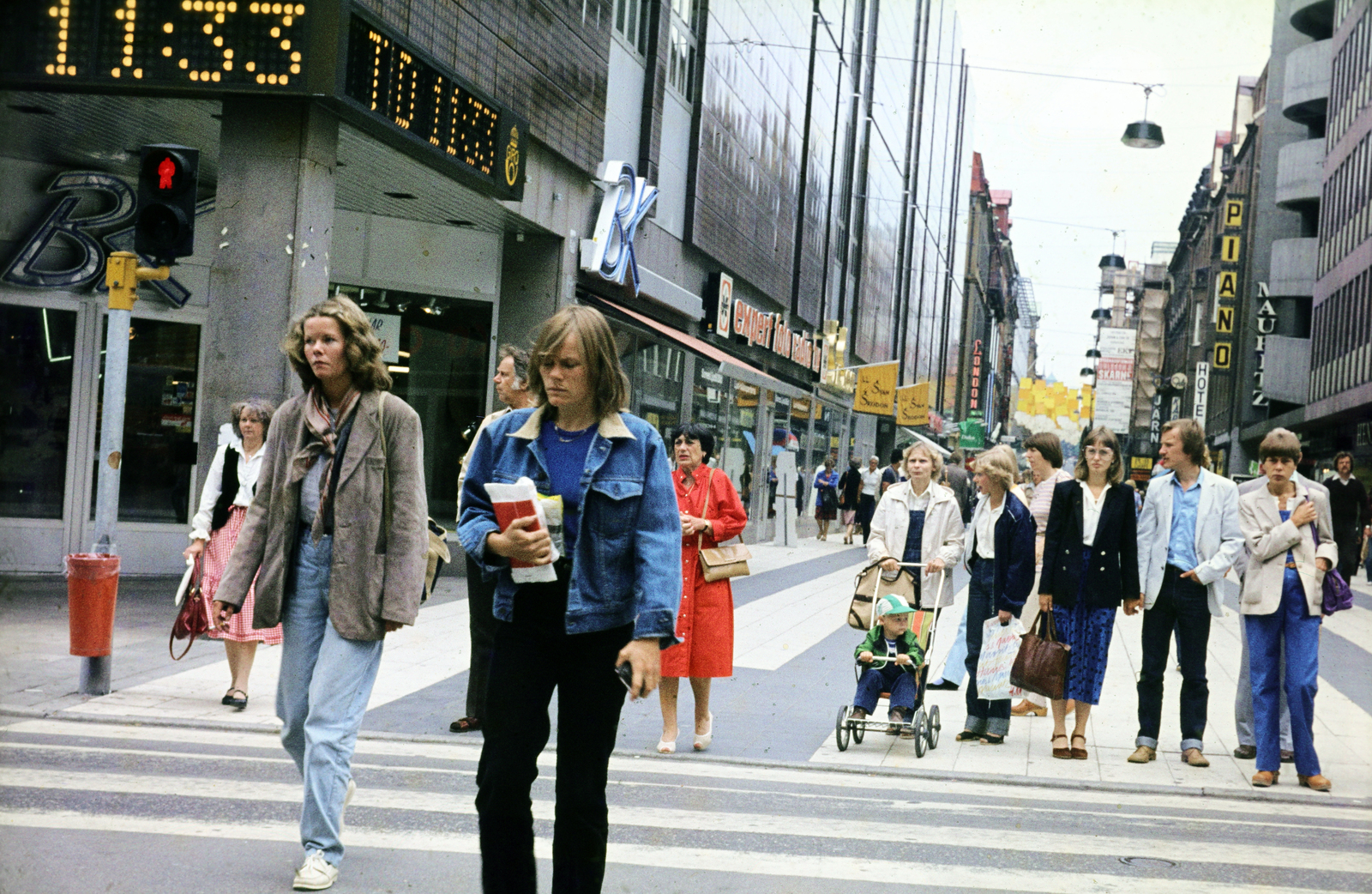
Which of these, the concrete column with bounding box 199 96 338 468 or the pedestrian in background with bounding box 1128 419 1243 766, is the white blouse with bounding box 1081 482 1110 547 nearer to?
the pedestrian in background with bounding box 1128 419 1243 766

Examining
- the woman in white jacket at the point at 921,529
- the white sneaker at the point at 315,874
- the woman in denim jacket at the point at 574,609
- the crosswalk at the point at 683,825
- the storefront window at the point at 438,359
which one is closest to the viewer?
the woman in denim jacket at the point at 574,609

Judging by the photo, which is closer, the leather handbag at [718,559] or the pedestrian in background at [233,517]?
the leather handbag at [718,559]

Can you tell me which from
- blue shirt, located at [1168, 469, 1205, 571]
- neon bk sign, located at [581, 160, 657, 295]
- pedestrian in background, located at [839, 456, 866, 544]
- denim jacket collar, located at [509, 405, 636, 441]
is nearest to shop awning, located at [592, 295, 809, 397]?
neon bk sign, located at [581, 160, 657, 295]

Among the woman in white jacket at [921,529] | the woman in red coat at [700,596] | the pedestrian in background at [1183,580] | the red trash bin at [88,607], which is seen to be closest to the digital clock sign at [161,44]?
the red trash bin at [88,607]

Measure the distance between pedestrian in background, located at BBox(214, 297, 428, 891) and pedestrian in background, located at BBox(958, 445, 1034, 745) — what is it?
4.57 m

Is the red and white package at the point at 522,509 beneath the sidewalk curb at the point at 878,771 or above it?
above

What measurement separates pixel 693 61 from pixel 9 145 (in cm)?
1310

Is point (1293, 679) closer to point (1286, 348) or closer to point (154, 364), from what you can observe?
point (154, 364)

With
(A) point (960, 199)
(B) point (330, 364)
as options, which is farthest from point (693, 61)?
(A) point (960, 199)

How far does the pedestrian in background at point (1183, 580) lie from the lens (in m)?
8.27

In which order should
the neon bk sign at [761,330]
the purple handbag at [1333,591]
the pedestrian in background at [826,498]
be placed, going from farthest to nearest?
the pedestrian in background at [826,498]
the neon bk sign at [761,330]
the purple handbag at [1333,591]

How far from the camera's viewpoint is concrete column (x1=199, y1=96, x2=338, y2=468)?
1148 cm

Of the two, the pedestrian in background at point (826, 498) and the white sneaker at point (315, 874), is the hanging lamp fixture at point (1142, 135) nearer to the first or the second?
the pedestrian in background at point (826, 498)

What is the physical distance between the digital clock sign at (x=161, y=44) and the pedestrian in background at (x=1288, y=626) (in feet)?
24.2
